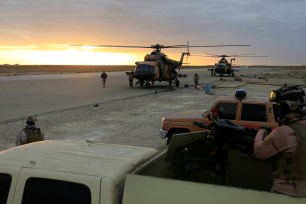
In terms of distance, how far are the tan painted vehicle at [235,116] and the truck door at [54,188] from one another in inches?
296

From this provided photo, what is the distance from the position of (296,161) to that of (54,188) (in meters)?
1.71

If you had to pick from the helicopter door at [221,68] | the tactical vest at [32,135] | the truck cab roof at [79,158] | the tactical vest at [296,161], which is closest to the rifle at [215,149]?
the truck cab roof at [79,158]

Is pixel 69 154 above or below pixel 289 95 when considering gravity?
below

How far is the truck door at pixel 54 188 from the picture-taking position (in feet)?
9.24

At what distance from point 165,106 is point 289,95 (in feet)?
66.4

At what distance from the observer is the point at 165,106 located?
76.7 feet

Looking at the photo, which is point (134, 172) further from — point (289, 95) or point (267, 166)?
point (267, 166)

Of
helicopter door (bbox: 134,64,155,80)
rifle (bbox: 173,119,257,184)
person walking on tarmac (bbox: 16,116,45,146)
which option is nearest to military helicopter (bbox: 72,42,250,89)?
helicopter door (bbox: 134,64,155,80)

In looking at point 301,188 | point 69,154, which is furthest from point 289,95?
point 69,154

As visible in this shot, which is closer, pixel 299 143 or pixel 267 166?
pixel 299 143

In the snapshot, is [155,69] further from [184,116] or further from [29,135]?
[29,135]

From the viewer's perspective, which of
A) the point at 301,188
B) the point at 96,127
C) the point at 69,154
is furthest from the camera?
the point at 96,127

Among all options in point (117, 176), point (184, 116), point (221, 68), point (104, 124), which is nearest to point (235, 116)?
point (184, 116)

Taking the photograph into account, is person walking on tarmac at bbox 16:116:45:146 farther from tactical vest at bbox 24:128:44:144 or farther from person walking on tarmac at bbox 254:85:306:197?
person walking on tarmac at bbox 254:85:306:197
